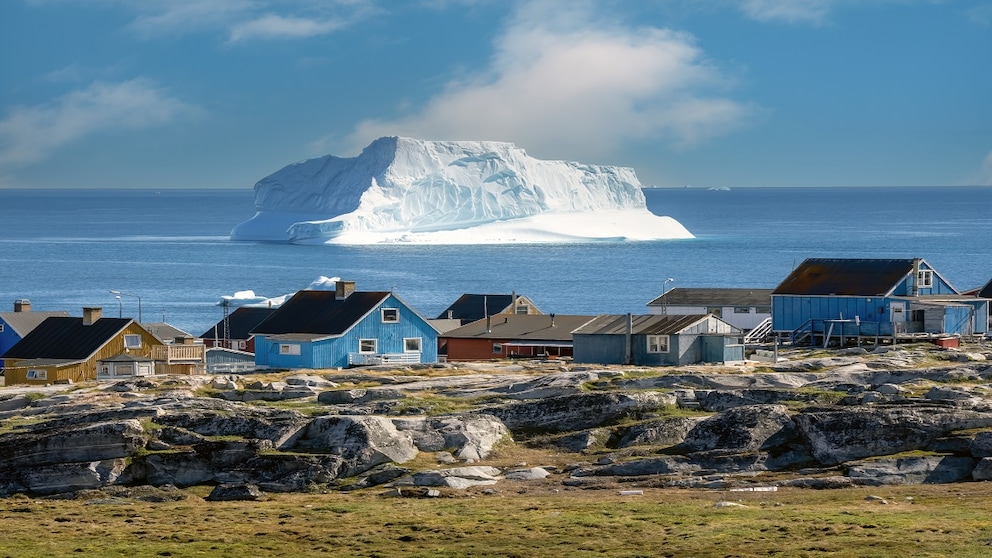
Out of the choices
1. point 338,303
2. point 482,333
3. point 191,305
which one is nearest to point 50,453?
point 338,303

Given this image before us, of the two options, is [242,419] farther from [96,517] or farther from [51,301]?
[51,301]

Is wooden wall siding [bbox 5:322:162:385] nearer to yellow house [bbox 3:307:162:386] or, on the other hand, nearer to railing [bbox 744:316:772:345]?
yellow house [bbox 3:307:162:386]

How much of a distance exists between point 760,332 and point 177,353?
2759cm

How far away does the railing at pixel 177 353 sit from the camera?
216ft

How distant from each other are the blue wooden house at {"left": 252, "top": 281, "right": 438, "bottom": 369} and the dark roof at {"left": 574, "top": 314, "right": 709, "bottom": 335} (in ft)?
29.3

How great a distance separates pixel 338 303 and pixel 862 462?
122 feet

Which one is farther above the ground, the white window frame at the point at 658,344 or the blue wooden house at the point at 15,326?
the blue wooden house at the point at 15,326

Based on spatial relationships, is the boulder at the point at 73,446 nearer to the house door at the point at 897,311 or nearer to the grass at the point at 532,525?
the grass at the point at 532,525

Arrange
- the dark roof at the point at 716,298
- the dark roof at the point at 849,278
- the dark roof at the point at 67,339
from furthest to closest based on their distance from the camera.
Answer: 1. the dark roof at the point at 716,298
2. the dark roof at the point at 849,278
3. the dark roof at the point at 67,339

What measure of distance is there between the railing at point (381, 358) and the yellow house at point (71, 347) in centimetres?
838

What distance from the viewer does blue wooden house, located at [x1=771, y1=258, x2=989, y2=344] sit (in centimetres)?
7150

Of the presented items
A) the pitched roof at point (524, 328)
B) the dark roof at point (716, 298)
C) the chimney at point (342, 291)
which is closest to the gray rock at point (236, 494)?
the chimney at point (342, 291)

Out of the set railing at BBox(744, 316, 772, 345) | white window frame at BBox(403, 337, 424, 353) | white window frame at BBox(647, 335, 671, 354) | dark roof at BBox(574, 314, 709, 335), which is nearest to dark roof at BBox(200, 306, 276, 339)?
white window frame at BBox(403, 337, 424, 353)

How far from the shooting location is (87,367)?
210ft
